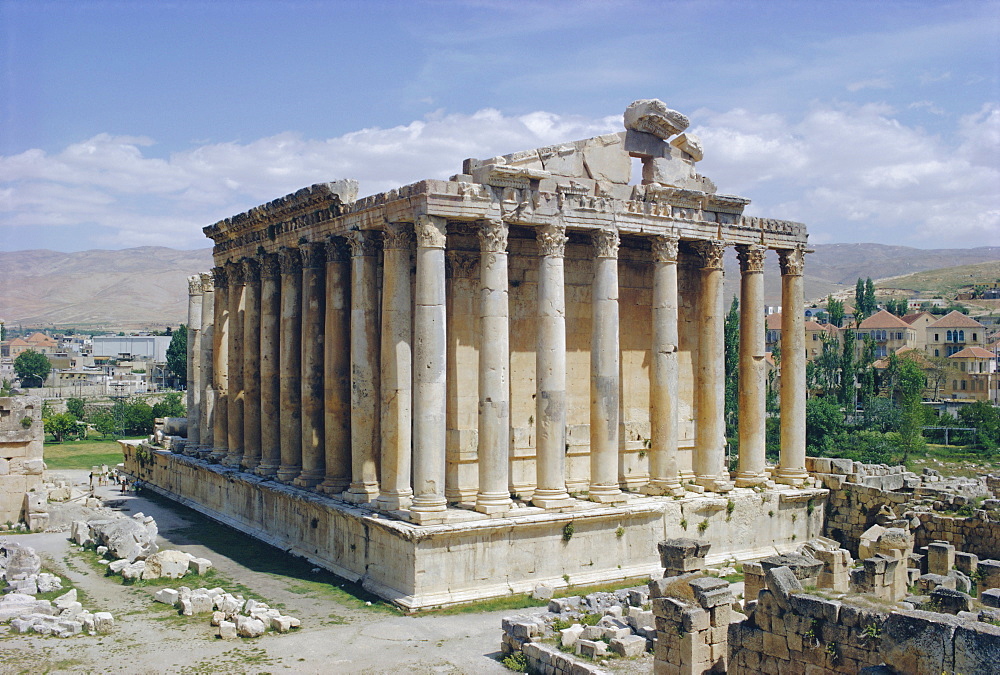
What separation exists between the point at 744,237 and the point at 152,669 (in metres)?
19.3

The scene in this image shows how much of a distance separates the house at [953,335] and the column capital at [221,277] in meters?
92.6

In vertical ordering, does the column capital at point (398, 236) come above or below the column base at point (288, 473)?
above

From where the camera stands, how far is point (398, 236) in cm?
2234

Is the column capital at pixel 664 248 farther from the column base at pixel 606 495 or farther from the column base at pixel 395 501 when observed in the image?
the column base at pixel 395 501

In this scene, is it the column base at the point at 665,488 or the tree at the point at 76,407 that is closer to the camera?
the column base at the point at 665,488

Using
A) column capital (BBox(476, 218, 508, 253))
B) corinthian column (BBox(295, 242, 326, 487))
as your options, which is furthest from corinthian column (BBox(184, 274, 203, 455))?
column capital (BBox(476, 218, 508, 253))

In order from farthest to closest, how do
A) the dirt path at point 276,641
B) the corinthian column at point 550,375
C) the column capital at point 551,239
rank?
1. the column capital at point 551,239
2. the corinthian column at point 550,375
3. the dirt path at point 276,641

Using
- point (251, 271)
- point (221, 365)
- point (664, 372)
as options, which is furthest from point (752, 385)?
point (221, 365)

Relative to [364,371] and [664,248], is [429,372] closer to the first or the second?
[364,371]

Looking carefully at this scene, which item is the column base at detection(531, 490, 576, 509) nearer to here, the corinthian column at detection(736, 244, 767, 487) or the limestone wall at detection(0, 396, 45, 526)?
the corinthian column at detection(736, 244, 767, 487)

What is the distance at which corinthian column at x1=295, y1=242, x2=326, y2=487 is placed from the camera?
86.6 ft

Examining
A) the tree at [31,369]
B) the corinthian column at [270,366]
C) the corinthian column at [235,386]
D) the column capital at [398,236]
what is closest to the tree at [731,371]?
the corinthian column at [235,386]

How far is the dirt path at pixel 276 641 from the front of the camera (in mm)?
16625

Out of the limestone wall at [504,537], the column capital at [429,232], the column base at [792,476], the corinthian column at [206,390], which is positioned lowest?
the limestone wall at [504,537]
